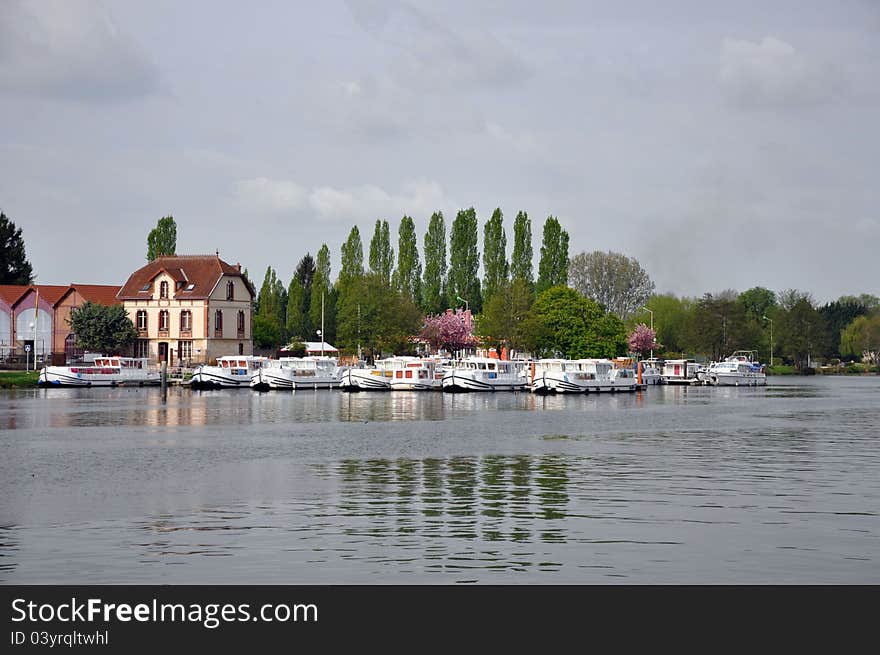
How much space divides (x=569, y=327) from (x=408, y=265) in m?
29.0

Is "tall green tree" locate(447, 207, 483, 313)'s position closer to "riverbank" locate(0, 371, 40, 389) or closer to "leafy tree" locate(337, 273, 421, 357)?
"leafy tree" locate(337, 273, 421, 357)

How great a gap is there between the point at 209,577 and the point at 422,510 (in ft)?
31.2

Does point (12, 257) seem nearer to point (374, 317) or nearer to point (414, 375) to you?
point (374, 317)

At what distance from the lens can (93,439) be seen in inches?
2128

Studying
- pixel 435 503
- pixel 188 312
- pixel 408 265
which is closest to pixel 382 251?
pixel 408 265

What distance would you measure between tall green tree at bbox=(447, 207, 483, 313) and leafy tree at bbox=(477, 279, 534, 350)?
14.6 metres

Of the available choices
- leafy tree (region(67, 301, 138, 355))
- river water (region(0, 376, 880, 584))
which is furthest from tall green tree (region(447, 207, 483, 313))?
river water (region(0, 376, 880, 584))

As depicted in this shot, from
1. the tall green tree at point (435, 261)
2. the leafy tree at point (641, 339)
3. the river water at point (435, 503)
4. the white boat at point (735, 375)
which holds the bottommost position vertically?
the river water at point (435, 503)

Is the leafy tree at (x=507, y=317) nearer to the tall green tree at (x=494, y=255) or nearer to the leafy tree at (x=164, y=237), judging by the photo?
the tall green tree at (x=494, y=255)

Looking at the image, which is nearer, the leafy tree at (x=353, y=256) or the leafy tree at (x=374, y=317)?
the leafy tree at (x=374, y=317)

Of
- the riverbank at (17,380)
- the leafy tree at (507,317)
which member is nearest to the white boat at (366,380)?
the leafy tree at (507,317)

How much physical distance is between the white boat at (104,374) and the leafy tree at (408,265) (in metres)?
43.2

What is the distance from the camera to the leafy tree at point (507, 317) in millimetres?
145375

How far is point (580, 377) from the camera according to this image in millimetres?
120375
